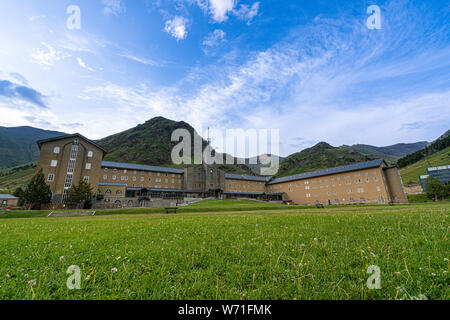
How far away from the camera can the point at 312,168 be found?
626 ft

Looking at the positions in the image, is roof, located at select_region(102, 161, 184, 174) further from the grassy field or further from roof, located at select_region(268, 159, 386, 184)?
the grassy field

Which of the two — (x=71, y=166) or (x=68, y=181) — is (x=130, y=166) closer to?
(x=71, y=166)

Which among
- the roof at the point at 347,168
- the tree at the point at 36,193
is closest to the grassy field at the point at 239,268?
the tree at the point at 36,193

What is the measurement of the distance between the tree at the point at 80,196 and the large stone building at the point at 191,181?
331 inches

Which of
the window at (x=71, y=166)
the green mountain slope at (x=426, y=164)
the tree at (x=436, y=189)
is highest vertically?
the green mountain slope at (x=426, y=164)

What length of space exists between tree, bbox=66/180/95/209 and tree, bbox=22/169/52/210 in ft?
12.7

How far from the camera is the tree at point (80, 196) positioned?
40.5m

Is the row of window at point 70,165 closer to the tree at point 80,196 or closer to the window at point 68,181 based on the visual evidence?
the window at point 68,181

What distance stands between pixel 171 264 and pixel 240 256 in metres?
1.36

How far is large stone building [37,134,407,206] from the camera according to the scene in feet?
161

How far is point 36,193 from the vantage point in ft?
125
